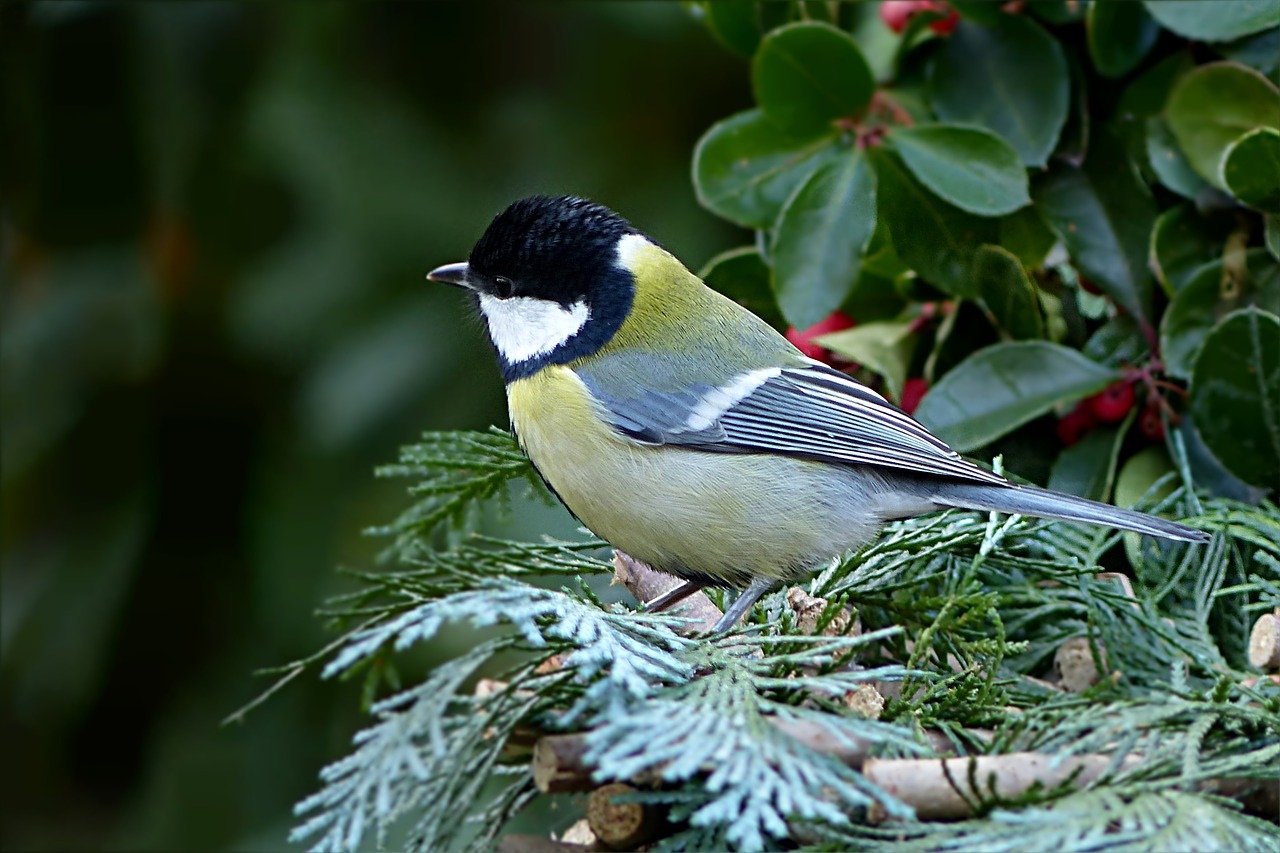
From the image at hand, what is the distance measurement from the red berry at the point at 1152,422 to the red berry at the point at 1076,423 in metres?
0.05

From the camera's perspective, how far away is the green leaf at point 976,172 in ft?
3.96

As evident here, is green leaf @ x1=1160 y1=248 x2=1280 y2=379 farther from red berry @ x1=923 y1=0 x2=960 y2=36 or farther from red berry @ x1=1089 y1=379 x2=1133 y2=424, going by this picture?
red berry @ x1=923 y1=0 x2=960 y2=36

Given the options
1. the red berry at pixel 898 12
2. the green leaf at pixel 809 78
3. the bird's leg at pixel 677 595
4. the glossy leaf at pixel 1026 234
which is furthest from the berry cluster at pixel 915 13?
the bird's leg at pixel 677 595

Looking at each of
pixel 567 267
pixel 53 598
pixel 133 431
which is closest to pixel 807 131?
pixel 567 267

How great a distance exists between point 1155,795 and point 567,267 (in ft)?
2.59

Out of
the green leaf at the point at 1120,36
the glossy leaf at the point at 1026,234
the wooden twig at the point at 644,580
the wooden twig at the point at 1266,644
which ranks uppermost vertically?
the green leaf at the point at 1120,36

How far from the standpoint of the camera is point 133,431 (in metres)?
2.01

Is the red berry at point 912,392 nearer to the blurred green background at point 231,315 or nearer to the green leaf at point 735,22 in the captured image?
the green leaf at point 735,22

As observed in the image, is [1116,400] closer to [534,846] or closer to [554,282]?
[554,282]

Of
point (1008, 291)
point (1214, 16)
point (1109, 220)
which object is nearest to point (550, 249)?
point (1008, 291)

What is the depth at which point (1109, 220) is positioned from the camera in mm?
1256

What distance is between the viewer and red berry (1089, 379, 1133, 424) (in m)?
1.24

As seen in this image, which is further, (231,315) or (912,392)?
(231,315)

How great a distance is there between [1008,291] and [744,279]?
1.08 ft
